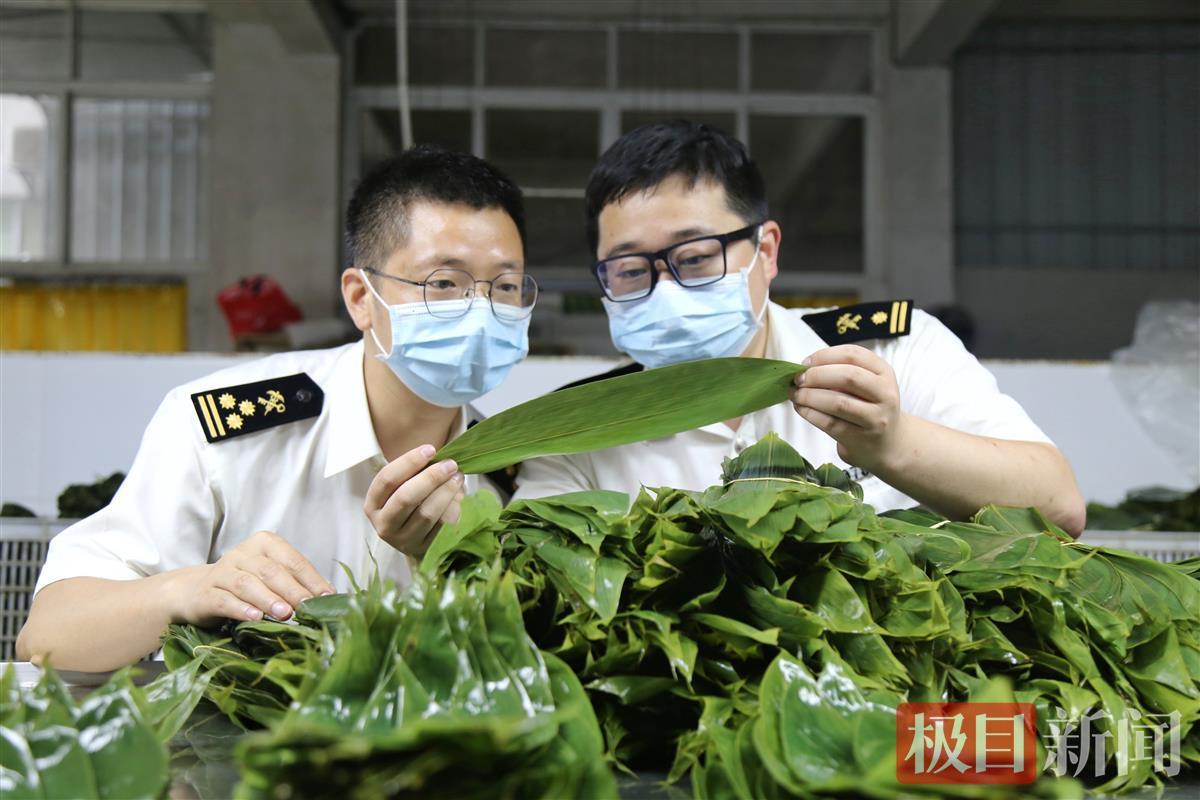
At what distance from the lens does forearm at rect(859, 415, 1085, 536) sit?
3.84 feet

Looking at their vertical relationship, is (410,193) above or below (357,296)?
above

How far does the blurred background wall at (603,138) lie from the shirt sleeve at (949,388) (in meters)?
5.76

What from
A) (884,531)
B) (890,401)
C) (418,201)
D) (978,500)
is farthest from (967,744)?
(418,201)

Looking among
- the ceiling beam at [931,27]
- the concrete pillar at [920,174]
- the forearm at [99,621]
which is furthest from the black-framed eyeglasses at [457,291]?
the concrete pillar at [920,174]

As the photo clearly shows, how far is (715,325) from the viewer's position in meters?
1.54

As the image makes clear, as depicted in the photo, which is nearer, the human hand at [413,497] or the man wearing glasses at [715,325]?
the human hand at [413,497]

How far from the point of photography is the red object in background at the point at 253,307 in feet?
18.2

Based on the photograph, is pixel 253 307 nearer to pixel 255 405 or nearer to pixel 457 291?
pixel 255 405

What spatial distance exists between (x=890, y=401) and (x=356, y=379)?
882 mm

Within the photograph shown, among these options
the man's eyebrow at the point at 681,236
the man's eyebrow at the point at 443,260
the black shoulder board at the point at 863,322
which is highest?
the man's eyebrow at the point at 681,236

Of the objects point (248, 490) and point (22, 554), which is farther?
point (22, 554)

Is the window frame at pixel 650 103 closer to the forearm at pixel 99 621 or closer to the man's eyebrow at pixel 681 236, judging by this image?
the man's eyebrow at pixel 681 236

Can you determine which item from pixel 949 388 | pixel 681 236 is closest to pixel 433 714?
pixel 681 236

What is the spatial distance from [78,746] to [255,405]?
42.7 inches
